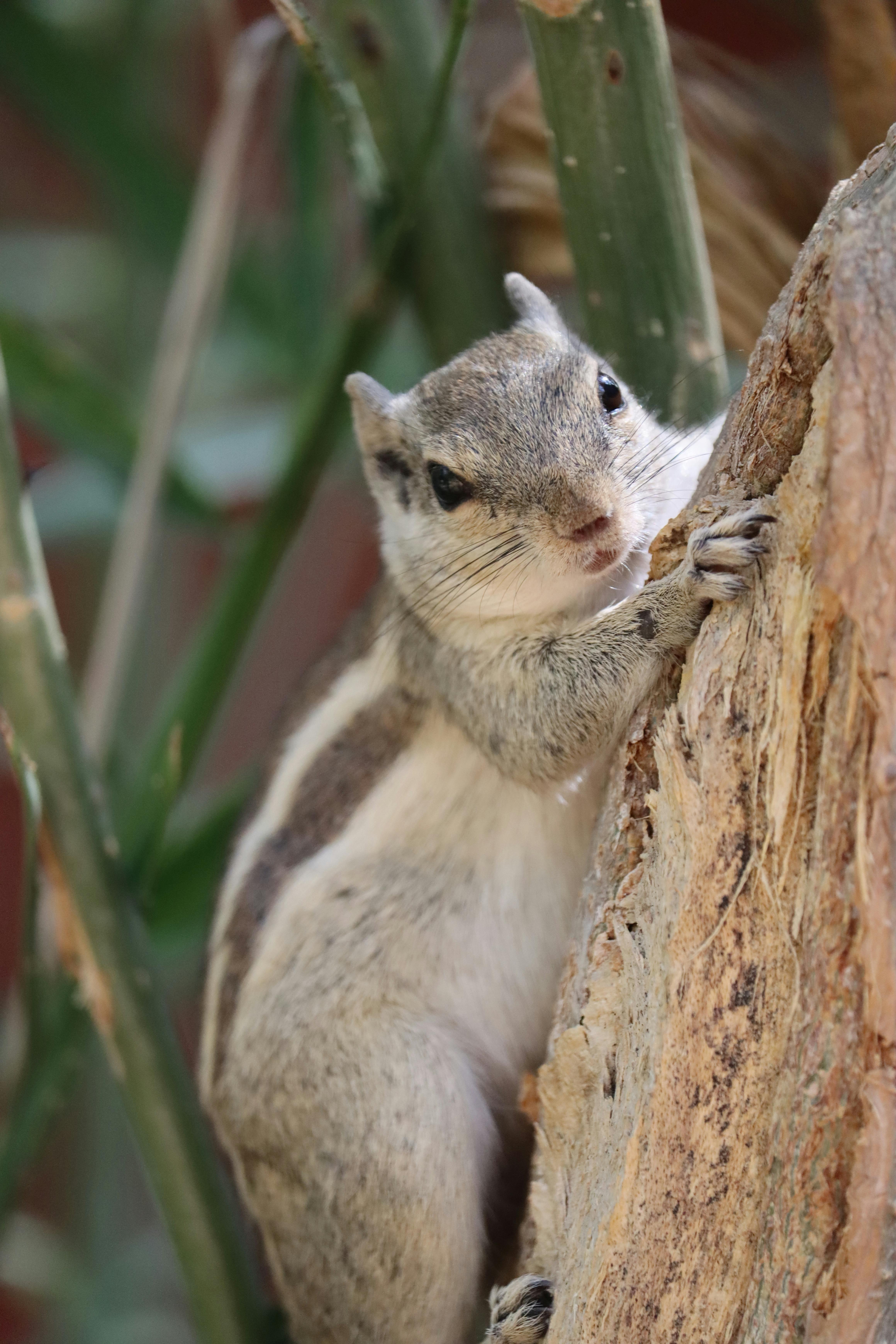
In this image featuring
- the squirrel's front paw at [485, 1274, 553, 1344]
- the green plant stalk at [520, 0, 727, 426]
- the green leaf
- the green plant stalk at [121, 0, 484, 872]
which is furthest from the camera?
the green leaf

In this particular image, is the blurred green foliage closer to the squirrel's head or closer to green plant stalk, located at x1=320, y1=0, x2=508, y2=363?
green plant stalk, located at x1=320, y1=0, x2=508, y2=363

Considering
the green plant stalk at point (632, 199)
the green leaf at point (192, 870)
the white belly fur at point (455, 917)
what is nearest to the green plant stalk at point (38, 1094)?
the green leaf at point (192, 870)

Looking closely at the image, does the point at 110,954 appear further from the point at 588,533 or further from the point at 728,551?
the point at 728,551

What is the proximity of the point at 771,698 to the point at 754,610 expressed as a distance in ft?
0.45

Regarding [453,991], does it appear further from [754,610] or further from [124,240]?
[124,240]

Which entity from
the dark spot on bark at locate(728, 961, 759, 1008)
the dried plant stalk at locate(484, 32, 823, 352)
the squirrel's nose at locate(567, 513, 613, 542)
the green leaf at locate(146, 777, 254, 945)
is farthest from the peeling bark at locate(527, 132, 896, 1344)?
the green leaf at locate(146, 777, 254, 945)

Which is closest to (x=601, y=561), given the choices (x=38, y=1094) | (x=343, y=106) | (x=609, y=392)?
(x=609, y=392)

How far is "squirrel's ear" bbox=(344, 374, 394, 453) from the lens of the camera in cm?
224

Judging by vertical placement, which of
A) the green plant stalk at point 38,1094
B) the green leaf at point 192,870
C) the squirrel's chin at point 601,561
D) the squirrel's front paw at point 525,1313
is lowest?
the squirrel's front paw at point 525,1313

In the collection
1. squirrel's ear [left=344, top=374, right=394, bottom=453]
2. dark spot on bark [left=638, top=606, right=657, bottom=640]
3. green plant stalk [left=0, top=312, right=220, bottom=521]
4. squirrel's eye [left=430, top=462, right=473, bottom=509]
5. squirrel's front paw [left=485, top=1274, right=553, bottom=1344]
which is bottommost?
squirrel's front paw [left=485, top=1274, right=553, bottom=1344]

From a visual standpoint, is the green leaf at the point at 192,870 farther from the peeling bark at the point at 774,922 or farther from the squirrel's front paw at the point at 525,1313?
the peeling bark at the point at 774,922

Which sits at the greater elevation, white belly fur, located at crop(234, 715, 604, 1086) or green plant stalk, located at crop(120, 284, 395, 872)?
green plant stalk, located at crop(120, 284, 395, 872)

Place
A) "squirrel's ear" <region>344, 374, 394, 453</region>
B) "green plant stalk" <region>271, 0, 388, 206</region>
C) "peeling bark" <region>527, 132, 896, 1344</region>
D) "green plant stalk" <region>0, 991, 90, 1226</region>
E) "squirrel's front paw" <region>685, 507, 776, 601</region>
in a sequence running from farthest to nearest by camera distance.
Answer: "green plant stalk" <region>0, 991, 90, 1226</region> < "squirrel's ear" <region>344, 374, 394, 453</region> < "green plant stalk" <region>271, 0, 388, 206</region> < "squirrel's front paw" <region>685, 507, 776, 601</region> < "peeling bark" <region>527, 132, 896, 1344</region>

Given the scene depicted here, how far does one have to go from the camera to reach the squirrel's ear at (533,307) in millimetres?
2260
